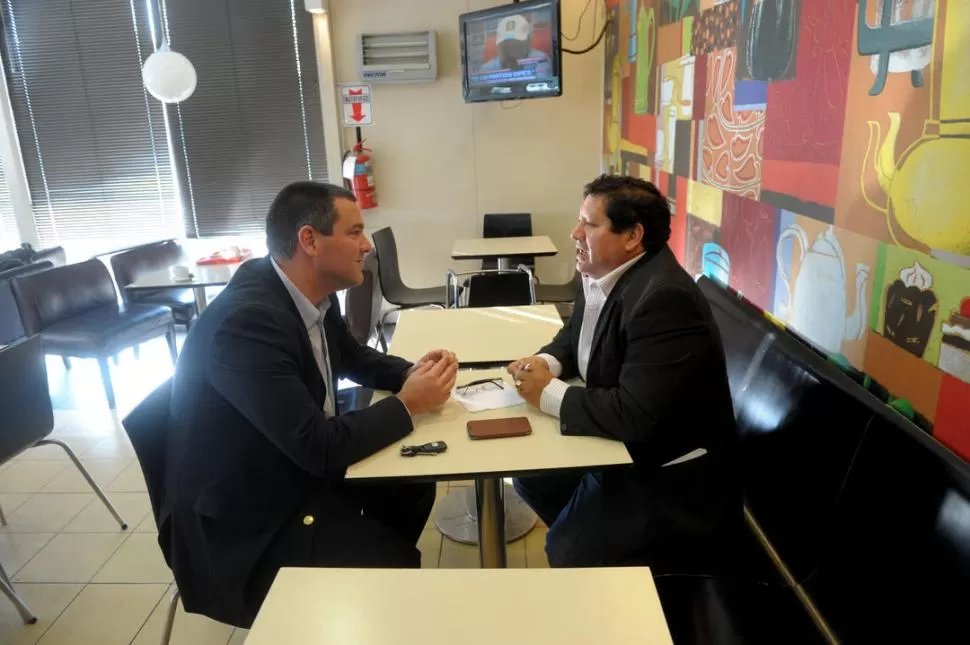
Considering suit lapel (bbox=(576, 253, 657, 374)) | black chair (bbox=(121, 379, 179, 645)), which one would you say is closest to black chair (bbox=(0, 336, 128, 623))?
black chair (bbox=(121, 379, 179, 645))

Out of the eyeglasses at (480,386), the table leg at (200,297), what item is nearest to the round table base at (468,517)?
the eyeglasses at (480,386)

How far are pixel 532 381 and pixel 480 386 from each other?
255mm

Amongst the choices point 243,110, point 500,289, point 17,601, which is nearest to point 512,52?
point 500,289

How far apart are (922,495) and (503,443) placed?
805 mm

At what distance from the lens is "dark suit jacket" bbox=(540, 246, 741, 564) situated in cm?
151

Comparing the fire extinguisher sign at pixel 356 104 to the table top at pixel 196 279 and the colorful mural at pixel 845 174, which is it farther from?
the colorful mural at pixel 845 174

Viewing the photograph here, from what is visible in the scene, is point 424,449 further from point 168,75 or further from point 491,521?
point 168,75

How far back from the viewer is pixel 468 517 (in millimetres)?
2617

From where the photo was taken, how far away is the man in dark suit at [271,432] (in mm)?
1410

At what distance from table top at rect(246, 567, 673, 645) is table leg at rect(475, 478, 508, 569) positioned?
2.55 feet

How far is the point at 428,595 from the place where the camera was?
3.29 feet

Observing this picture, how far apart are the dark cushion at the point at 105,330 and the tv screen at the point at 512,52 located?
→ 252 cm

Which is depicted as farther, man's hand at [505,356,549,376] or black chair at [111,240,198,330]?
black chair at [111,240,198,330]

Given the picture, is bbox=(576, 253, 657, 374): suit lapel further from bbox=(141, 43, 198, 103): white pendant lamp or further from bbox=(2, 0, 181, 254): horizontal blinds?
bbox=(2, 0, 181, 254): horizontal blinds
